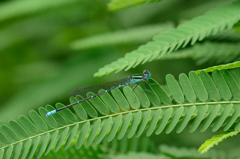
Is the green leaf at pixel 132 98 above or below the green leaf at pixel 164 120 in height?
above

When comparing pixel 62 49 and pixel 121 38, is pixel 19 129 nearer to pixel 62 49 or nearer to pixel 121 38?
pixel 121 38

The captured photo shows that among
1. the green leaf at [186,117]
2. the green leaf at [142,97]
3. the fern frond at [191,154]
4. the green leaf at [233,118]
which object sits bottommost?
the fern frond at [191,154]

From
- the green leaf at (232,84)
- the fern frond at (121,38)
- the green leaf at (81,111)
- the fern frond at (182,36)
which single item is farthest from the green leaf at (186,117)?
the fern frond at (121,38)

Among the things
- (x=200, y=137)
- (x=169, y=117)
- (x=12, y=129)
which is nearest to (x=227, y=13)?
(x=169, y=117)

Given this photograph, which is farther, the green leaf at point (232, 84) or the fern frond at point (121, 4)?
the fern frond at point (121, 4)

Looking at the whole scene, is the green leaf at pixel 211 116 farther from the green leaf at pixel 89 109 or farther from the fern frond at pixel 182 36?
the green leaf at pixel 89 109

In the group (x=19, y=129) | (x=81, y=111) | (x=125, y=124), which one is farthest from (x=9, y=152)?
(x=125, y=124)
